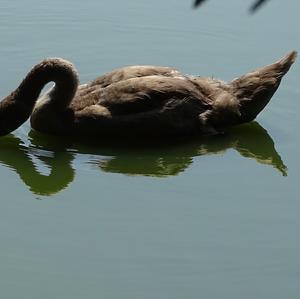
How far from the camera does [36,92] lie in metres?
9.47

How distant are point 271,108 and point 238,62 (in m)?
1.15

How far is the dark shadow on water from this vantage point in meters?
8.66

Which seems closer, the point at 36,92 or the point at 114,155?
the point at 114,155

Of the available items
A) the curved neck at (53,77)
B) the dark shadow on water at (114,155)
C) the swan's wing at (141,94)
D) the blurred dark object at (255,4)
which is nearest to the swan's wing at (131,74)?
the swan's wing at (141,94)

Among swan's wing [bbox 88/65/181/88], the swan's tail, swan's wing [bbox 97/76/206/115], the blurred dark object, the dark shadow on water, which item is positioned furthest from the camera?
the swan's tail

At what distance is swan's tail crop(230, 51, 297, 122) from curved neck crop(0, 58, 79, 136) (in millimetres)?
1565

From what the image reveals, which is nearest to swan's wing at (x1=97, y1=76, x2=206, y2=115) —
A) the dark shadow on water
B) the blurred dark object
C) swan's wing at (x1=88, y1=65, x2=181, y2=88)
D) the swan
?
the swan

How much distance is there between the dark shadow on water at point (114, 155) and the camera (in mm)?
8664

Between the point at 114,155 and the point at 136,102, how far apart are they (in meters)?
0.52

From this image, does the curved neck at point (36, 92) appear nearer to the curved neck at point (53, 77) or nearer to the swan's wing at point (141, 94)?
the curved neck at point (53, 77)

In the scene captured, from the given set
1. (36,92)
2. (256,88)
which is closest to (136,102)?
(36,92)

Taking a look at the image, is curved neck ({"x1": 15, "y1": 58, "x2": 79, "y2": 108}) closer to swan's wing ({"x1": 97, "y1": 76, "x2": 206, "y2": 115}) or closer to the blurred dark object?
swan's wing ({"x1": 97, "y1": 76, "x2": 206, "y2": 115})

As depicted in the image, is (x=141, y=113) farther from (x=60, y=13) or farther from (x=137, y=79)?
(x=60, y=13)

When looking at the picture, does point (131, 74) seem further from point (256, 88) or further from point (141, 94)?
point (256, 88)
